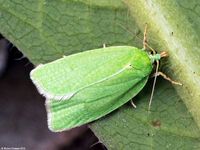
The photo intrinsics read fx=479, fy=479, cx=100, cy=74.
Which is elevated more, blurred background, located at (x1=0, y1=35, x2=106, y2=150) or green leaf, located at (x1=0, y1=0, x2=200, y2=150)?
green leaf, located at (x1=0, y1=0, x2=200, y2=150)

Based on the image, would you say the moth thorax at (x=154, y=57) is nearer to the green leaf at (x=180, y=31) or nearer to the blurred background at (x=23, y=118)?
the green leaf at (x=180, y=31)

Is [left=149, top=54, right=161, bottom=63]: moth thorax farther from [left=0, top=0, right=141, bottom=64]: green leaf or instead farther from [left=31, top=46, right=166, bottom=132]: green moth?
Result: [left=0, top=0, right=141, bottom=64]: green leaf

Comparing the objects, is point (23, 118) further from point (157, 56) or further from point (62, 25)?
point (157, 56)

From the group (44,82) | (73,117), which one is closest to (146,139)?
(73,117)

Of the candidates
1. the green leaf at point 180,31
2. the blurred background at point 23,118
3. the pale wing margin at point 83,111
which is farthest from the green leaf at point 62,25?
the blurred background at point 23,118

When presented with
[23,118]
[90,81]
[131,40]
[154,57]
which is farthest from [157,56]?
[23,118]

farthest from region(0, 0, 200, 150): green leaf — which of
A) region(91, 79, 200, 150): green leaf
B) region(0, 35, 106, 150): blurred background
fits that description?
region(0, 35, 106, 150): blurred background

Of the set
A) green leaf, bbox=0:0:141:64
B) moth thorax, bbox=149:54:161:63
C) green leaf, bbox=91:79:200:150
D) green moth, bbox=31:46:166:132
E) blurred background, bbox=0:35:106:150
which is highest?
green leaf, bbox=0:0:141:64
